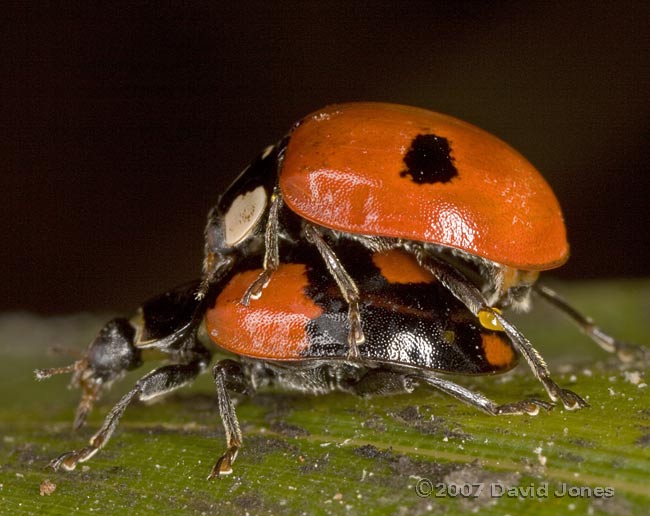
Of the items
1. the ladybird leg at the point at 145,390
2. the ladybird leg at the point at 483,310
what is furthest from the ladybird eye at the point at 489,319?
the ladybird leg at the point at 145,390

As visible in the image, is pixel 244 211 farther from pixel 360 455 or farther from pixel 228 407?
pixel 360 455

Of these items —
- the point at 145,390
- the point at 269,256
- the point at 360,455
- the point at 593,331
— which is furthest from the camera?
the point at 593,331

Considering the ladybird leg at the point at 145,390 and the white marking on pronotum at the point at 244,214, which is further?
the white marking on pronotum at the point at 244,214

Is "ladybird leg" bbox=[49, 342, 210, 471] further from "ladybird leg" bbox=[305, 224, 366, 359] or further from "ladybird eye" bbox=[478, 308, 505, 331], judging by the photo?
"ladybird eye" bbox=[478, 308, 505, 331]

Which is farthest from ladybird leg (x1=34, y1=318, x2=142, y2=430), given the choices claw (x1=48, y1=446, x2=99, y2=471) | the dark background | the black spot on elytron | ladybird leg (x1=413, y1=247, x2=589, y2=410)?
the dark background

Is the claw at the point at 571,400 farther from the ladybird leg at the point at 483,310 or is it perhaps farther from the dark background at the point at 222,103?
the dark background at the point at 222,103

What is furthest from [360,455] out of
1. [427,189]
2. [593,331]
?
[593,331]

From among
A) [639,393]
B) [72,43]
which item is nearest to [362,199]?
[639,393]

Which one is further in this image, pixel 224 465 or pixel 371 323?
pixel 371 323
